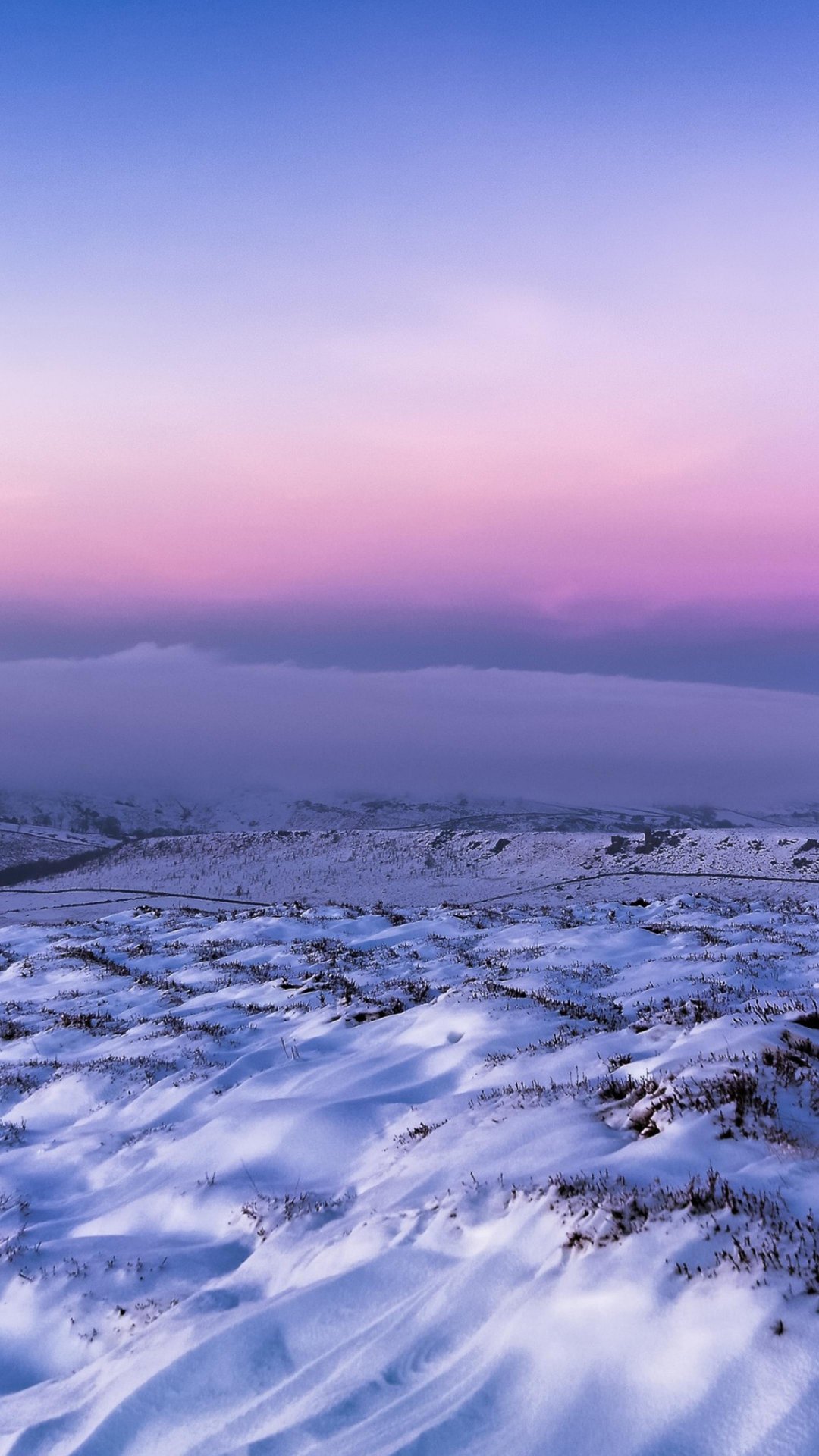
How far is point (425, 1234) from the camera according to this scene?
4.88m

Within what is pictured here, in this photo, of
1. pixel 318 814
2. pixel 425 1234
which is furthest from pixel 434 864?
pixel 425 1234

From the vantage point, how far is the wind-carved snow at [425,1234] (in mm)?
3420

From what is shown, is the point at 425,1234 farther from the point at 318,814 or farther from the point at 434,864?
the point at 318,814

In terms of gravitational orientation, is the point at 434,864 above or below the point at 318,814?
above

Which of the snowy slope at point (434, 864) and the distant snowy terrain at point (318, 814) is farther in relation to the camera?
the distant snowy terrain at point (318, 814)

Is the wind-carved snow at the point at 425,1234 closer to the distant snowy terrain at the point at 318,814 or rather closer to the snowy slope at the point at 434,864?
the snowy slope at the point at 434,864

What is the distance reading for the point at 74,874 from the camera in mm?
59125

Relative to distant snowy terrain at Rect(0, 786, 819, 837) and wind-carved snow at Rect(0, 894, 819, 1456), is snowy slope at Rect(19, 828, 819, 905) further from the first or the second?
wind-carved snow at Rect(0, 894, 819, 1456)

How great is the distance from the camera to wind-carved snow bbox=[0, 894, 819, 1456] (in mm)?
3420

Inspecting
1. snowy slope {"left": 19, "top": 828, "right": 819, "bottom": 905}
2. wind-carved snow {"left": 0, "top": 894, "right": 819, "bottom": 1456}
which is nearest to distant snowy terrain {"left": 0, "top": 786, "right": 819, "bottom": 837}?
snowy slope {"left": 19, "top": 828, "right": 819, "bottom": 905}

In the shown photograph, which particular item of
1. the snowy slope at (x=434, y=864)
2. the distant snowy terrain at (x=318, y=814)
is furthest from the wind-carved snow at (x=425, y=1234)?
the distant snowy terrain at (x=318, y=814)

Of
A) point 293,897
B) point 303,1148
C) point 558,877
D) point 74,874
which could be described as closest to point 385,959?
point 303,1148

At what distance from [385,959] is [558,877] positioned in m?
33.4

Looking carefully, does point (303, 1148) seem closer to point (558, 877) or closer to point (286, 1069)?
point (286, 1069)
